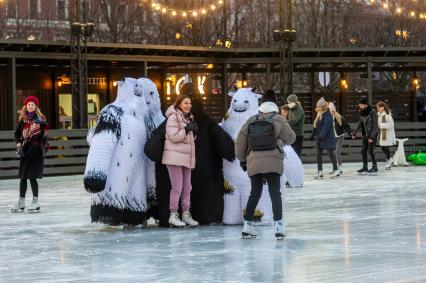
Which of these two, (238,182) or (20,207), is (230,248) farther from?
(20,207)

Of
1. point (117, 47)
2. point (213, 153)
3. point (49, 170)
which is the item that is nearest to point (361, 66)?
point (117, 47)

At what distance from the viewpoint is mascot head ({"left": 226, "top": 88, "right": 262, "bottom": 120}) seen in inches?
457

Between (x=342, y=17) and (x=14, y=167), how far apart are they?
25824mm

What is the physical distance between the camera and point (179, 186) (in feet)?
36.6

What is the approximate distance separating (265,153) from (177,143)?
151cm

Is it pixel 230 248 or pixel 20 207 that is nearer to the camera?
pixel 230 248

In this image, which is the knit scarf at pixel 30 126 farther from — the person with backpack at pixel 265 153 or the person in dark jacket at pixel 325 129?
the person in dark jacket at pixel 325 129

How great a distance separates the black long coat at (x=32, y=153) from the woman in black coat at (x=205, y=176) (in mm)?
2656

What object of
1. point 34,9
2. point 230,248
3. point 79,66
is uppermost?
point 34,9

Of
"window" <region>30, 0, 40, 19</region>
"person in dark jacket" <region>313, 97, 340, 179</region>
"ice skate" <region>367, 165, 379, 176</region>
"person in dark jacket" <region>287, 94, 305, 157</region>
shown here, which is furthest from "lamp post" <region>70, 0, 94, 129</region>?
"window" <region>30, 0, 40, 19</region>

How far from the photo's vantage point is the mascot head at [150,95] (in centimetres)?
1169

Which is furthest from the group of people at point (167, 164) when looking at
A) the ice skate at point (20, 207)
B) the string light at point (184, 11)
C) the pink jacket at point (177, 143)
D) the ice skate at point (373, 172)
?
the string light at point (184, 11)

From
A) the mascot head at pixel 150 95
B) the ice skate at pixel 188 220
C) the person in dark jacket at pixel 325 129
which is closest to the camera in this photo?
the ice skate at pixel 188 220

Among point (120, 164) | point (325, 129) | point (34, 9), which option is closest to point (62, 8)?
point (34, 9)
